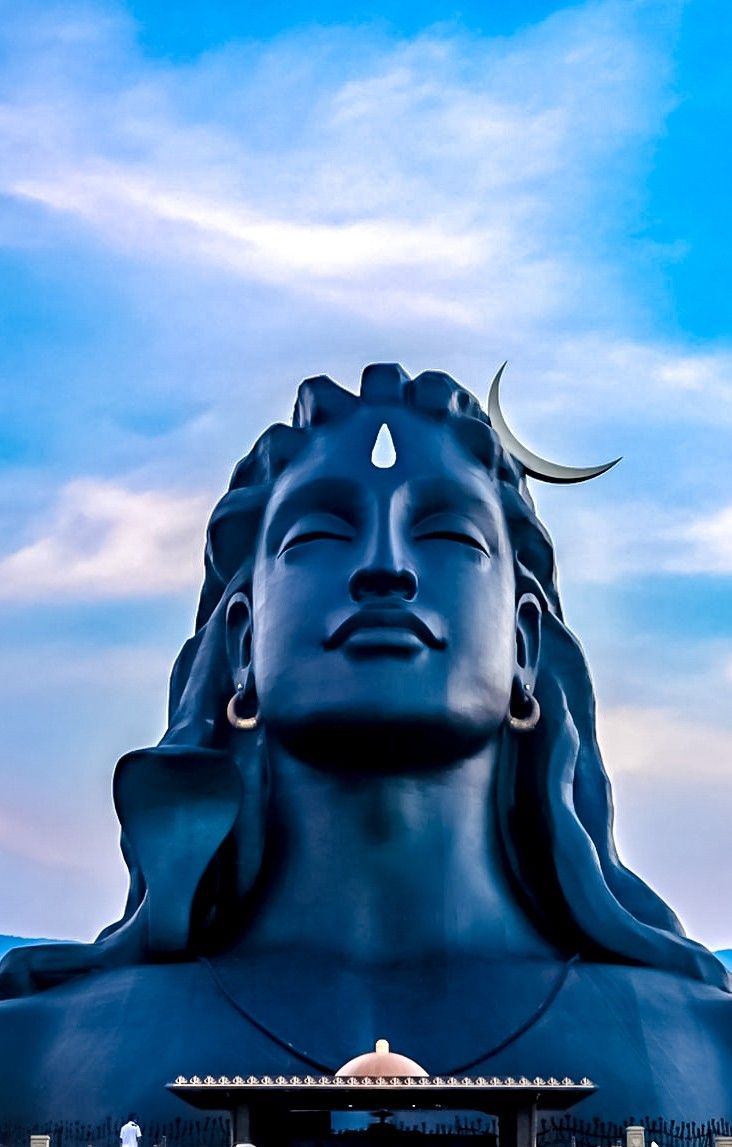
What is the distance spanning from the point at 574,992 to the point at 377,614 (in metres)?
3.45

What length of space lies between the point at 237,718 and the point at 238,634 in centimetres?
96

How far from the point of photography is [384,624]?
17734mm

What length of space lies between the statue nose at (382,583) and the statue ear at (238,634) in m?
1.77

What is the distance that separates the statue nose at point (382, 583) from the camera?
1775 centimetres

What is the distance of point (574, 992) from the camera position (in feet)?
57.4

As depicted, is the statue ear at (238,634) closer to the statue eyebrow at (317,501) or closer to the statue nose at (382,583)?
the statue eyebrow at (317,501)

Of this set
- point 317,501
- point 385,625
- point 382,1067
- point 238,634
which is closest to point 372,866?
point 385,625

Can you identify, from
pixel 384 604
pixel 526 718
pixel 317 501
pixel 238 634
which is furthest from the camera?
pixel 238 634

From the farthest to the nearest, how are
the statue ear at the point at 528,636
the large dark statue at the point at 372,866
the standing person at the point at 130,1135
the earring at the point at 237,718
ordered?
the statue ear at the point at 528,636 → the earring at the point at 237,718 → the large dark statue at the point at 372,866 → the standing person at the point at 130,1135

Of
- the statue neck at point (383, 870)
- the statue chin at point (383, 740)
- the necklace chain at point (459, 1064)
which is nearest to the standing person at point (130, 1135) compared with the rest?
the necklace chain at point (459, 1064)

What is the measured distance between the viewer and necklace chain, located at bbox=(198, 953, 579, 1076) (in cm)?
1662

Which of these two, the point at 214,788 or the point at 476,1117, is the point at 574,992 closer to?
the point at 476,1117

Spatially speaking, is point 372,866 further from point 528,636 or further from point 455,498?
point 455,498

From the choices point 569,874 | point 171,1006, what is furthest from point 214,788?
point 569,874
